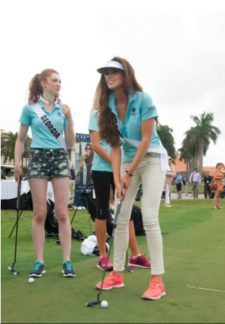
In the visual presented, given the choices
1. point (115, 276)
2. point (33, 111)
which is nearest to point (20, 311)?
point (115, 276)

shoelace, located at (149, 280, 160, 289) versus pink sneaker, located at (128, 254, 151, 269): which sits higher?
shoelace, located at (149, 280, 160, 289)

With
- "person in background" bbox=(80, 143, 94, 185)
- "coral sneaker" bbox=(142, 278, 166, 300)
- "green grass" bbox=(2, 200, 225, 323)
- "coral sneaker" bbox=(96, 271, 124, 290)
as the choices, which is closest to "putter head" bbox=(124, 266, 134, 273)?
"green grass" bbox=(2, 200, 225, 323)

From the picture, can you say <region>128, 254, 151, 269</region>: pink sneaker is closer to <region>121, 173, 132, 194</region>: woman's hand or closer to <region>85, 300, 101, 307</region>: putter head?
<region>121, 173, 132, 194</region>: woman's hand

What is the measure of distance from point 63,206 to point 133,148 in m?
1.06

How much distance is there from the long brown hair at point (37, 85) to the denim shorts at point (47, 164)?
1.69ft

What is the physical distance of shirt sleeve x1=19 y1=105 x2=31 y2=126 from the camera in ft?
16.2

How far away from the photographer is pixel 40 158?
4.90 metres

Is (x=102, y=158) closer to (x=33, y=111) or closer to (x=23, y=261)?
(x=33, y=111)

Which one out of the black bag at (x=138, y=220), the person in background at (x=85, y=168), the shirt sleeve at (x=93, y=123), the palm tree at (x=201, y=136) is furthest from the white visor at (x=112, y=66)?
the palm tree at (x=201, y=136)

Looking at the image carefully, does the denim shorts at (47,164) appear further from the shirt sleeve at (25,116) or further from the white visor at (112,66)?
the white visor at (112,66)

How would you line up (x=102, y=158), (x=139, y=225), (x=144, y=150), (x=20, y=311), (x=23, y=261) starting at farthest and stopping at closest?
1. (x=139, y=225)
2. (x=23, y=261)
3. (x=102, y=158)
4. (x=144, y=150)
5. (x=20, y=311)

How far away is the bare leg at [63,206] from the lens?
495 cm

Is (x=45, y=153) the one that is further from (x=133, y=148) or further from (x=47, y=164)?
(x=133, y=148)

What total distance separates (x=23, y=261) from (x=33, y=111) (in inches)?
75.2
